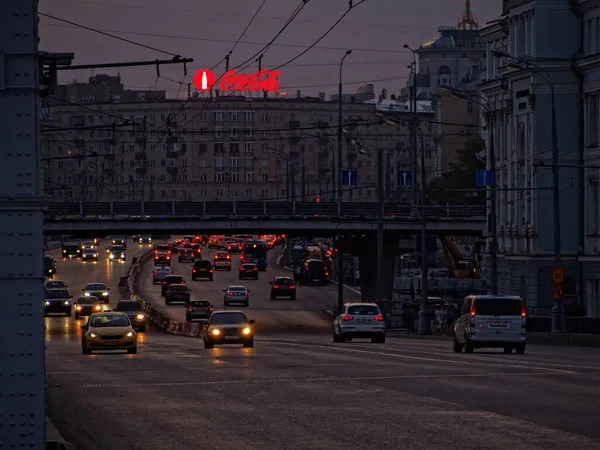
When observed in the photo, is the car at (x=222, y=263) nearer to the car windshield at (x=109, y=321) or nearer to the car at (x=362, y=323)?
the car at (x=362, y=323)

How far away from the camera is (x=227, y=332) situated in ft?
153

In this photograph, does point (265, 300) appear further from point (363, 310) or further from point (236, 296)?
point (363, 310)

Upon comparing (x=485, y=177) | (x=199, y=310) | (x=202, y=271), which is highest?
(x=485, y=177)

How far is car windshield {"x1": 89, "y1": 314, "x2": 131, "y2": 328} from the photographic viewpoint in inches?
1697

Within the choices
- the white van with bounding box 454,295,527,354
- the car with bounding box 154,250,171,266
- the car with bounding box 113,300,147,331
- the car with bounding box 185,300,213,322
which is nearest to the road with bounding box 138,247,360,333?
the car with bounding box 154,250,171,266

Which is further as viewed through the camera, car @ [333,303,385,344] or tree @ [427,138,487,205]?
tree @ [427,138,487,205]

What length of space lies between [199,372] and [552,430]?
1358 cm

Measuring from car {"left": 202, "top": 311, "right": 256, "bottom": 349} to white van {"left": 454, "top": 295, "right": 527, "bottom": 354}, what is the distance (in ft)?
31.4

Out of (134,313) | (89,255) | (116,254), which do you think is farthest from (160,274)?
(134,313)

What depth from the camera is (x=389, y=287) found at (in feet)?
301

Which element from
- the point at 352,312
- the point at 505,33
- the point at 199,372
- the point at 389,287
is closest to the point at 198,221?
the point at 389,287

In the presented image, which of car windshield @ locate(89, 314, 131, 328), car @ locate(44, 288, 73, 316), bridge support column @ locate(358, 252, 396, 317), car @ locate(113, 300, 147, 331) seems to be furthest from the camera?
bridge support column @ locate(358, 252, 396, 317)

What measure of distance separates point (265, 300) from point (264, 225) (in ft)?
45.9

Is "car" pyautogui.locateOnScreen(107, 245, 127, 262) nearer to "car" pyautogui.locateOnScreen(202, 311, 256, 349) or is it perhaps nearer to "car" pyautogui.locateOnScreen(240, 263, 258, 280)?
"car" pyautogui.locateOnScreen(240, 263, 258, 280)
